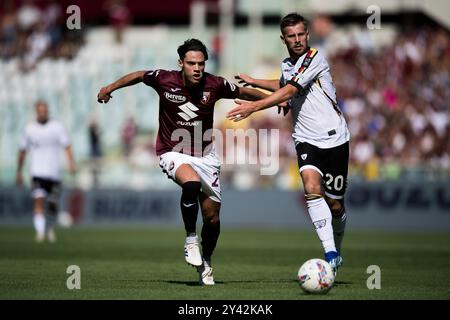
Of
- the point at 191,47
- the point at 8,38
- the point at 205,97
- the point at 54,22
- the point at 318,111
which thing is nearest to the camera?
the point at 191,47

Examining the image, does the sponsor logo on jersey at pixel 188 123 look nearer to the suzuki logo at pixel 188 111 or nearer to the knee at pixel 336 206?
the suzuki logo at pixel 188 111

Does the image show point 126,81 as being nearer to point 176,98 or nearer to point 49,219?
point 176,98

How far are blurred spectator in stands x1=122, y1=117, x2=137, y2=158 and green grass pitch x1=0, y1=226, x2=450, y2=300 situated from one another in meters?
5.46

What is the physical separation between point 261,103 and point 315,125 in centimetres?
131

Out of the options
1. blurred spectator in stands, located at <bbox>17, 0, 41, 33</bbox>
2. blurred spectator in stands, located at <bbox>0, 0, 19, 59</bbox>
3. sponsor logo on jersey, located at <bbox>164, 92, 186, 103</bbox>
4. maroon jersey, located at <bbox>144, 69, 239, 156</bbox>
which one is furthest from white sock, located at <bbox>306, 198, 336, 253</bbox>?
blurred spectator in stands, located at <bbox>17, 0, 41, 33</bbox>

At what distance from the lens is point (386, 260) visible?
15891 mm

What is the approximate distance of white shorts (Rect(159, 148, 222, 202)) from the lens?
11312 mm

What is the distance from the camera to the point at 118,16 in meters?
33.8

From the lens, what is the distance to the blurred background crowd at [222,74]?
2748 centimetres

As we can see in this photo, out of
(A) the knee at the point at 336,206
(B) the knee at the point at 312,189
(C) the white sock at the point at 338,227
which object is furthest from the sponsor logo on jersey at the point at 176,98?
(C) the white sock at the point at 338,227

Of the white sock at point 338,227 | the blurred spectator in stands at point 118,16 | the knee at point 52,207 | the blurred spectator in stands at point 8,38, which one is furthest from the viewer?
the blurred spectator in stands at point 118,16

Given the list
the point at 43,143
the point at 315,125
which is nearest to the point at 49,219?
the point at 43,143

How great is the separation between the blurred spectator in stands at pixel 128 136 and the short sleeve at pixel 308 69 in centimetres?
1798

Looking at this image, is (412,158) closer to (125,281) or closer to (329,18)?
(329,18)
